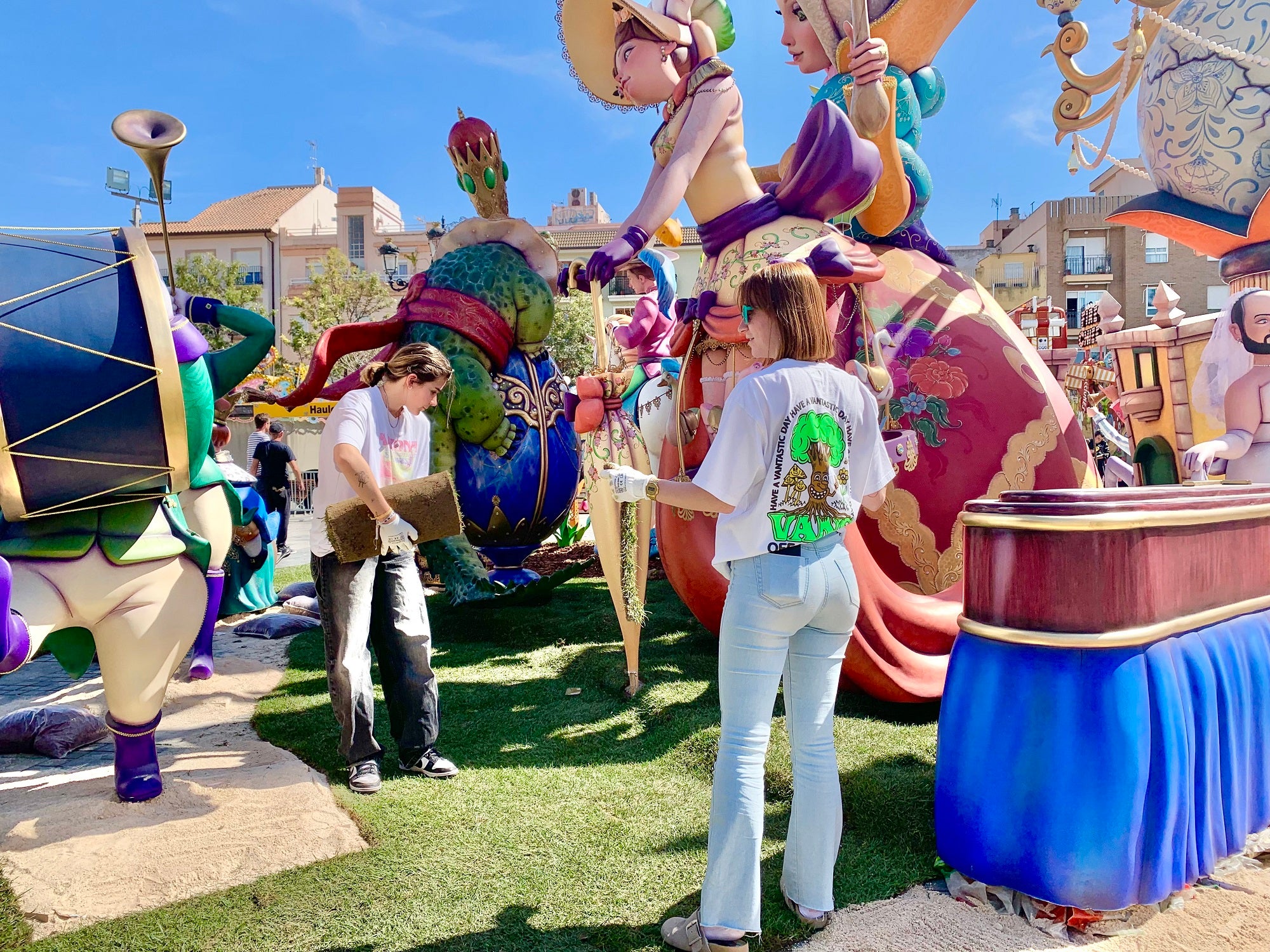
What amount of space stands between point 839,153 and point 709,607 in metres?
1.99

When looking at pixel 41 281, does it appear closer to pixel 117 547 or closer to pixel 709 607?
pixel 117 547

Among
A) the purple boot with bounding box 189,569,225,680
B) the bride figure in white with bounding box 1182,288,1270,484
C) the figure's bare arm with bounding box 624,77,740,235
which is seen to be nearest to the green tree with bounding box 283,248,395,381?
the purple boot with bounding box 189,569,225,680

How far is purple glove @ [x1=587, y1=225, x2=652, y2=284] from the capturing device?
9.49 ft

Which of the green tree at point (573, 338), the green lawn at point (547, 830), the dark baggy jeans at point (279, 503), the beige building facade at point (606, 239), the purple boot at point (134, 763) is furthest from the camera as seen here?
the beige building facade at point (606, 239)

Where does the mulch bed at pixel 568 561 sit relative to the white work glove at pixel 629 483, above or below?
below

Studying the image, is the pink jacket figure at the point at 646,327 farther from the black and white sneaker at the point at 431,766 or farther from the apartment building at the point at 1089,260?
the apartment building at the point at 1089,260

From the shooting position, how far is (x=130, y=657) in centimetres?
279

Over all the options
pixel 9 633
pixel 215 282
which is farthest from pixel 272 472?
pixel 215 282

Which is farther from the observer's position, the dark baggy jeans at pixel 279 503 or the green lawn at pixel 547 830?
the dark baggy jeans at pixel 279 503

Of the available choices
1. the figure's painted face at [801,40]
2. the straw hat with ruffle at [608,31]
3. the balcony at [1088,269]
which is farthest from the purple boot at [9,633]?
the balcony at [1088,269]

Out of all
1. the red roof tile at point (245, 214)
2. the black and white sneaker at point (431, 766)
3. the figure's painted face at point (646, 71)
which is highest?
the red roof tile at point (245, 214)

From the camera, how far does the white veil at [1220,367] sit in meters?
3.65

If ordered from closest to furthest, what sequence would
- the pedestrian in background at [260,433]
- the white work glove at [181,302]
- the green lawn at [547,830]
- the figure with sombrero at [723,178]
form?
1. the green lawn at [547,830]
2. the white work glove at [181,302]
3. the figure with sombrero at [723,178]
4. the pedestrian in background at [260,433]

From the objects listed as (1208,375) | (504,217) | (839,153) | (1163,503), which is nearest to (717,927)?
(1163,503)
